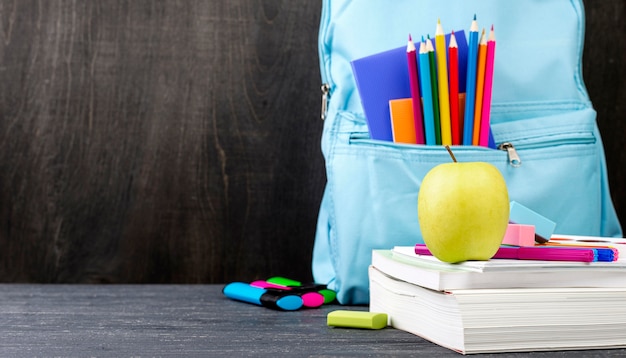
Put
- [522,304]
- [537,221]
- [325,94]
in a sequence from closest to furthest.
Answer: [522,304]
[537,221]
[325,94]

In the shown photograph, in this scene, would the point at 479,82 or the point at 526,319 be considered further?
the point at 479,82

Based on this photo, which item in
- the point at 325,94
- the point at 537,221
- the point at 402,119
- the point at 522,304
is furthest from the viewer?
the point at 325,94

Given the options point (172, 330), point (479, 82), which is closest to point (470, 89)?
point (479, 82)

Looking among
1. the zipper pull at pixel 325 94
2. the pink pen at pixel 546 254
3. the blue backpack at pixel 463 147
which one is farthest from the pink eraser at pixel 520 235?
the zipper pull at pixel 325 94

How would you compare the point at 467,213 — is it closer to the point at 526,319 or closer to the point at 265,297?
the point at 526,319

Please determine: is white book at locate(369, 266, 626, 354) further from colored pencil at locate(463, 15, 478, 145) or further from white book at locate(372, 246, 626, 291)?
colored pencil at locate(463, 15, 478, 145)

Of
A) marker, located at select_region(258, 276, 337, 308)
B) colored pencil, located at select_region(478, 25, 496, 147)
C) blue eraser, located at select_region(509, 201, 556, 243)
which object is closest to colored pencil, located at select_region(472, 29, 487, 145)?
colored pencil, located at select_region(478, 25, 496, 147)

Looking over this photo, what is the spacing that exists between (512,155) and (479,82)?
0.09 m

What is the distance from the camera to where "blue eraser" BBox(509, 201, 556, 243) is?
0.66 m

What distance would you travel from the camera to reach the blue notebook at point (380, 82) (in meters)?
0.77

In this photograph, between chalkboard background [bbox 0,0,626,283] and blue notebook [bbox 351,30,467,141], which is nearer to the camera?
blue notebook [bbox 351,30,467,141]

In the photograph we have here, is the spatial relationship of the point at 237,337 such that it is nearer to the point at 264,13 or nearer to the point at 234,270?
the point at 234,270

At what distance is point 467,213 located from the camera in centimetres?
57

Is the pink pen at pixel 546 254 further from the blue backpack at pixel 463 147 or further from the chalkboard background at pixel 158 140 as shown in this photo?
the chalkboard background at pixel 158 140
